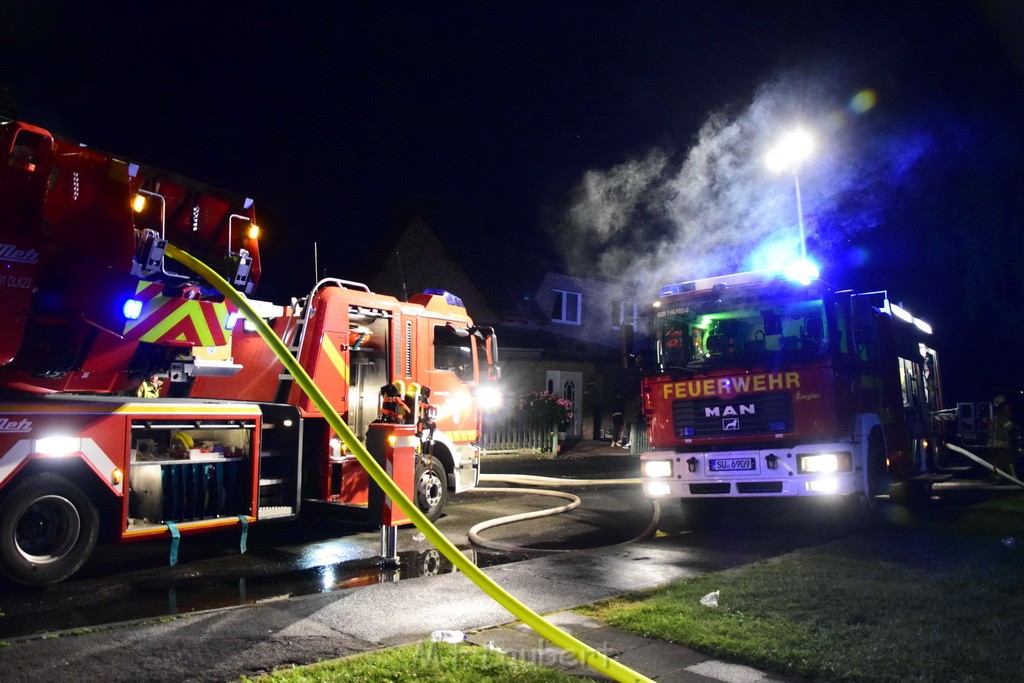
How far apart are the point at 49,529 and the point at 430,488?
4176 millimetres

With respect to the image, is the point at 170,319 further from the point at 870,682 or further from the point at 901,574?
the point at 901,574

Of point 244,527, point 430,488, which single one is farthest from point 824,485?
point 244,527

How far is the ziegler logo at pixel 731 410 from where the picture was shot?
338 inches

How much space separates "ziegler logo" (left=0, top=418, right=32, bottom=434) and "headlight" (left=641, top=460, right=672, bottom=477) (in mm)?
6359

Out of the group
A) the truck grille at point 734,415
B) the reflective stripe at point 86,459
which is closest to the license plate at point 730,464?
the truck grille at point 734,415

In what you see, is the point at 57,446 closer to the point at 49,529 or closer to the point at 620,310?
the point at 49,529

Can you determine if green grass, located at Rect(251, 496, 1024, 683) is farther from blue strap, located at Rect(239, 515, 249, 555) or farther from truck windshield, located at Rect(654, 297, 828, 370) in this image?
blue strap, located at Rect(239, 515, 249, 555)

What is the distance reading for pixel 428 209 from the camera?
27.1 meters

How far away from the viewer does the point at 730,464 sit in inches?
336

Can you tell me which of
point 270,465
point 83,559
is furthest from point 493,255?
point 83,559

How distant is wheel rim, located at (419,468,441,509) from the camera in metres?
9.00

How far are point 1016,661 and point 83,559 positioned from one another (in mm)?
6556

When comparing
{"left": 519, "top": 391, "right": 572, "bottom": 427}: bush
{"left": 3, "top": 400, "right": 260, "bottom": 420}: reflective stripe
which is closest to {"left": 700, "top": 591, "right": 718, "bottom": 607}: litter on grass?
{"left": 3, "top": 400, "right": 260, "bottom": 420}: reflective stripe

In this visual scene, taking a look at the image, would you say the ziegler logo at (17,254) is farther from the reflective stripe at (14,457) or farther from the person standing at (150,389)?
the person standing at (150,389)
